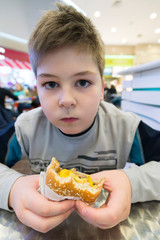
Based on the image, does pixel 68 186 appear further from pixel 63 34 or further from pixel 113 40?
pixel 113 40

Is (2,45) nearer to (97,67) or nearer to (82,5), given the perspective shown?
(82,5)

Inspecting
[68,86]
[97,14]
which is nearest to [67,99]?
[68,86]

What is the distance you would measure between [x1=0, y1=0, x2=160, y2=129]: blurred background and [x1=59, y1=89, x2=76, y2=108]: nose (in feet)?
2.00

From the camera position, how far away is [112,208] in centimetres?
35

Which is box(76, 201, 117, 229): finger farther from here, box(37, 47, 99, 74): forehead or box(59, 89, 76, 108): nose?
box(37, 47, 99, 74): forehead

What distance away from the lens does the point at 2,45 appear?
5.87 m

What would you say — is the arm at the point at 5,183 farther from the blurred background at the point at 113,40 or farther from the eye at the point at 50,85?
the blurred background at the point at 113,40

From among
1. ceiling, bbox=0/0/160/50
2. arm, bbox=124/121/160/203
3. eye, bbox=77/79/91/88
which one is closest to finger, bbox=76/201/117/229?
arm, bbox=124/121/160/203

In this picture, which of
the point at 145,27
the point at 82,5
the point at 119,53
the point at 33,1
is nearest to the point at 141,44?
the point at 119,53

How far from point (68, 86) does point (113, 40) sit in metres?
7.85

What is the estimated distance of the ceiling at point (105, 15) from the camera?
10.8 feet

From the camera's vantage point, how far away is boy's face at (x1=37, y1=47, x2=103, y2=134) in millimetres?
479

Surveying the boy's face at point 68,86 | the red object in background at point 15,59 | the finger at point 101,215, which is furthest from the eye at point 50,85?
the red object in background at point 15,59

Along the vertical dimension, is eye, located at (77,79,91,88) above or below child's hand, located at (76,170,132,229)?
above
